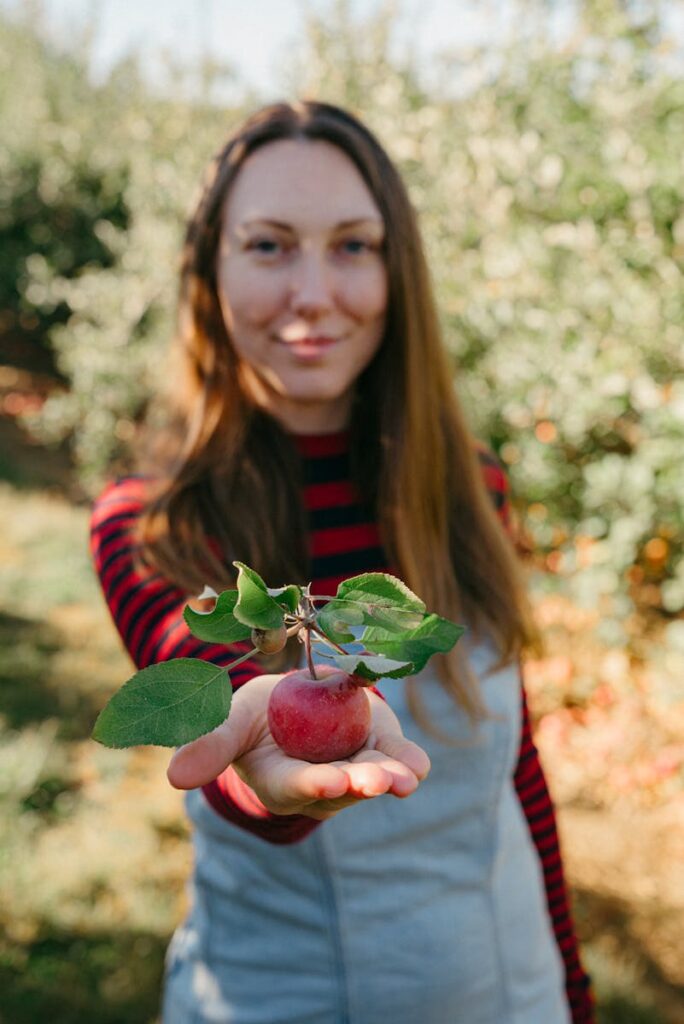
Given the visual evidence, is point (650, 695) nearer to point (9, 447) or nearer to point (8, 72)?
point (9, 447)

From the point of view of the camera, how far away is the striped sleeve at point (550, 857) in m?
1.91

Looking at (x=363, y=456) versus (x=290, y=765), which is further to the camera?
(x=363, y=456)

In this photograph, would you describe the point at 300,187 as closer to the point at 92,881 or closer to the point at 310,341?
the point at 310,341

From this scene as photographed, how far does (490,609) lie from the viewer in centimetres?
183

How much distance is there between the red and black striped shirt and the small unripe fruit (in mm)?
450

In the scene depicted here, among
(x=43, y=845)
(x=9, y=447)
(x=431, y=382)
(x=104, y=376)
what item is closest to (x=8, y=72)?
(x=9, y=447)

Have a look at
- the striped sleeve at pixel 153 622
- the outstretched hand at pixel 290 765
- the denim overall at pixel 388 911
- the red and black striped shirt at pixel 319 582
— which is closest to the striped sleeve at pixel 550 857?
the red and black striped shirt at pixel 319 582

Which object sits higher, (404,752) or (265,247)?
(265,247)

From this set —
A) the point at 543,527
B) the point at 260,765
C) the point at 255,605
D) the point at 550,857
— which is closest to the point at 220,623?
the point at 255,605

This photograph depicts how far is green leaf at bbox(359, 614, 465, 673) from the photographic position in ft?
2.60

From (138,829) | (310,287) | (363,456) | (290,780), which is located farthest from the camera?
(138,829)

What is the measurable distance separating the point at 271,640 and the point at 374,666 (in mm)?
94

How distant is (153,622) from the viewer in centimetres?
Result: 152

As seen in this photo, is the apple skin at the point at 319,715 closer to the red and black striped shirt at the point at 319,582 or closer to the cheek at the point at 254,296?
the red and black striped shirt at the point at 319,582
